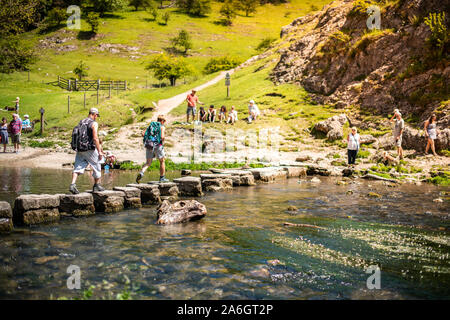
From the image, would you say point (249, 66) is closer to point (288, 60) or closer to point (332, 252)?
point (288, 60)

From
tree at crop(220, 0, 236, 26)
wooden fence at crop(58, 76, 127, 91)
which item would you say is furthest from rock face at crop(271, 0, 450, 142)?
tree at crop(220, 0, 236, 26)

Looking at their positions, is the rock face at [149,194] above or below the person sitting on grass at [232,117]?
below

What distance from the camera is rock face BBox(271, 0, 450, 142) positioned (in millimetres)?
23578

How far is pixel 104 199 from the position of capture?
9297 mm

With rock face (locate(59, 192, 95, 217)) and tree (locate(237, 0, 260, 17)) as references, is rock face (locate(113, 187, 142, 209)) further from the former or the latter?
tree (locate(237, 0, 260, 17))

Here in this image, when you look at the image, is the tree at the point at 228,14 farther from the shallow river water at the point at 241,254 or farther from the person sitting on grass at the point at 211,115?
the shallow river water at the point at 241,254

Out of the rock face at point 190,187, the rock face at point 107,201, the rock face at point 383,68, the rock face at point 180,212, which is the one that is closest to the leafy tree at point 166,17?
the rock face at point 383,68

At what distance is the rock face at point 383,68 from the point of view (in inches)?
928

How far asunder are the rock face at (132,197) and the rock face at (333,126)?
1768 centimetres

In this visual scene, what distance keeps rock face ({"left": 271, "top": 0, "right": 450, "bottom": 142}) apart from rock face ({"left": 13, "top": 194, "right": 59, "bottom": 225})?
20.1m

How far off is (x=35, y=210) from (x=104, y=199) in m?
1.70

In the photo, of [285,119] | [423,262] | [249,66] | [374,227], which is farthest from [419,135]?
[249,66]

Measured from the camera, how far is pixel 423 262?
6.04 m

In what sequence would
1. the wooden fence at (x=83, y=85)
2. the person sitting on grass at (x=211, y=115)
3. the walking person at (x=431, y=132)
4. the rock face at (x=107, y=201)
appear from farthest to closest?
the wooden fence at (x=83, y=85) < the person sitting on grass at (x=211, y=115) < the walking person at (x=431, y=132) < the rock face at (x=107, y=201)
